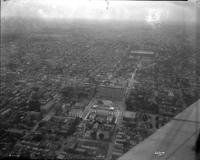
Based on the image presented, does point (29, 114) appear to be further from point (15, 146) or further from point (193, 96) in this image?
point (193, 96)

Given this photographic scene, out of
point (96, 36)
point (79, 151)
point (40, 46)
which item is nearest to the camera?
point (79, 151)

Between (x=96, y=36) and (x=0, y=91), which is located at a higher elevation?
(x=96, y=36)

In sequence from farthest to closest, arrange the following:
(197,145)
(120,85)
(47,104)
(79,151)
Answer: (120,85), (47,104), (79,151), (197,145)

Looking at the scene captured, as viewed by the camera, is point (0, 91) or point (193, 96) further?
point (0, 91)

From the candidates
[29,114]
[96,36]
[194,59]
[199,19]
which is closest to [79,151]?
[29,114]

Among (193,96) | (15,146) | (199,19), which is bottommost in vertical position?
(15,146)

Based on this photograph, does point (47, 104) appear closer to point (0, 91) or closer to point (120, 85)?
point (0, 91)

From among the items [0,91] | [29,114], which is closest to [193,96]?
[29,114]
